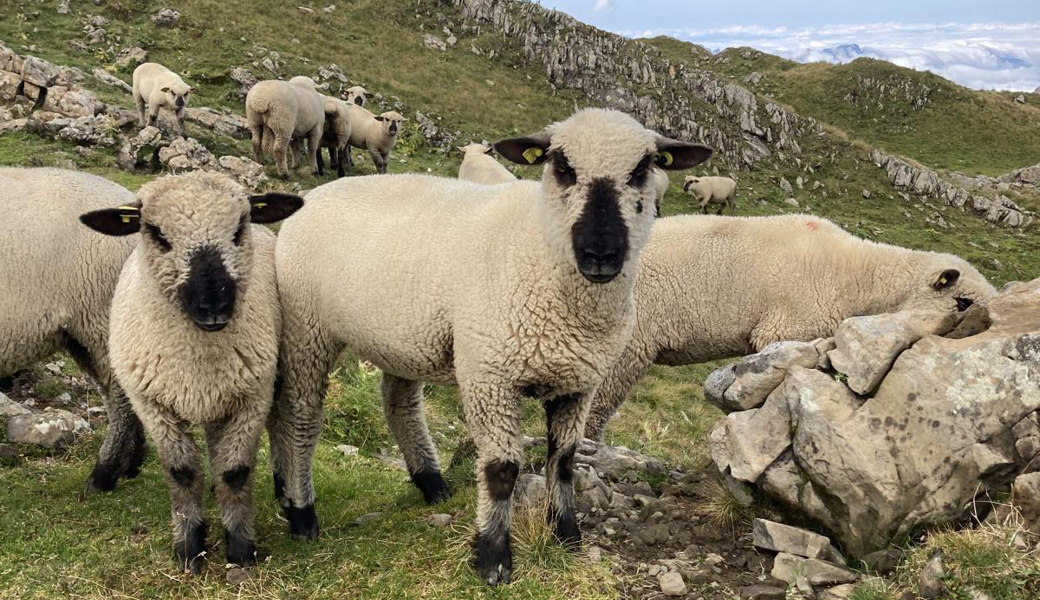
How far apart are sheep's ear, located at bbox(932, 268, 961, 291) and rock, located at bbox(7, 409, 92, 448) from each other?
31.0 feet

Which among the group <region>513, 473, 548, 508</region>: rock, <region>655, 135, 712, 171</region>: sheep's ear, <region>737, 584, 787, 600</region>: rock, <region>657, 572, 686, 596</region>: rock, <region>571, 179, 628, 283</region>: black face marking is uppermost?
<region>655, 135, 712, 171</region>: sheep's ear

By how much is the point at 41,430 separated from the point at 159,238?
384cm

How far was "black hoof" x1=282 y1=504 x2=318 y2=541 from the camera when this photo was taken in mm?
6281

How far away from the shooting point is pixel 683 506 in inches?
237

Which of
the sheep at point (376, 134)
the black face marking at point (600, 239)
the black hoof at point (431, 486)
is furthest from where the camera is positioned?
the sheep at point (376, 134)

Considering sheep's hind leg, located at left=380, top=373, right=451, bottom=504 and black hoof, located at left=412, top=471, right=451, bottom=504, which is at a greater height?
sheep's hind leg, located at left=380, top=373, right=451, bottom=504

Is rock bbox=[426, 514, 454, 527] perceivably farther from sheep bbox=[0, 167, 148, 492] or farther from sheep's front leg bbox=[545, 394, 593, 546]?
sheep bbox=[0, 167, 148, 492]

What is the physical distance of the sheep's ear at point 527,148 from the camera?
197 inches

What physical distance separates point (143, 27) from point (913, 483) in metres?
32.3

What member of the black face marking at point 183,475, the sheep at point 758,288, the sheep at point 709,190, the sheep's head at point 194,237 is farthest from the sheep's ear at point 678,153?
the sheep at point 709,190

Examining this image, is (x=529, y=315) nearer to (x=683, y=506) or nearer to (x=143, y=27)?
(x=683, y=506)

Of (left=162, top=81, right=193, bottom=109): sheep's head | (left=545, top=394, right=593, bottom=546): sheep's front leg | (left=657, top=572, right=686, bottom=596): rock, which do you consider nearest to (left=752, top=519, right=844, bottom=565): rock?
(left=657, top=572, right=686, bottom=596): rock

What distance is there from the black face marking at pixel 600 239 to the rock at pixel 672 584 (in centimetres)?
205

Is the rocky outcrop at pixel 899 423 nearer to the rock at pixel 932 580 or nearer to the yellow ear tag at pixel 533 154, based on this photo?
the rock at pixel 932 580
